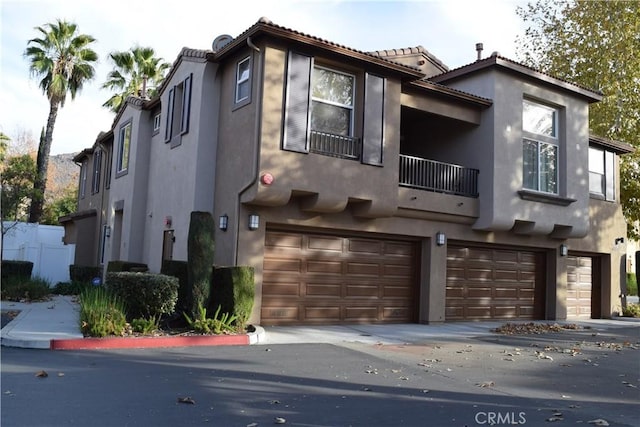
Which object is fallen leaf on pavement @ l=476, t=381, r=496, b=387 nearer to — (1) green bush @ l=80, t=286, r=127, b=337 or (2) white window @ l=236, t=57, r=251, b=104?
(1) green bush @ l=80, t=286, r=127, b=337

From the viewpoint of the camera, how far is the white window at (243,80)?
41.7 ft

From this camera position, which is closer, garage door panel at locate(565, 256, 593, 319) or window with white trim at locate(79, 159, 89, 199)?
garage door panel at locate(565, 256, 593, 319)

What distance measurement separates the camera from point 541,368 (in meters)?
9.34

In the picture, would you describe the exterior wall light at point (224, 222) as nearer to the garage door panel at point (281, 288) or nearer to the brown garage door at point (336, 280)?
the brown garage door at point (336, 280)

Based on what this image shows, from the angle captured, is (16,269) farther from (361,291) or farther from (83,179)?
(361,291)

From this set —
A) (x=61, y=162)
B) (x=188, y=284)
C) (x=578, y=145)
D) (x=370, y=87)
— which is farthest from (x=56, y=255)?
(x=61, y=162)

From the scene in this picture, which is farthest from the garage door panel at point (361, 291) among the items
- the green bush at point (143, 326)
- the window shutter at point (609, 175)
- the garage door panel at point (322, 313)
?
the window shutter at point (609, 175)

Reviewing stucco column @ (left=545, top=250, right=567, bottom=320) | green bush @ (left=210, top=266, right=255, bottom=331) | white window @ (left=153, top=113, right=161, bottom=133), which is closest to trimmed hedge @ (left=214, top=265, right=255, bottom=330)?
green bush @ (left=210, top=266, right=255, bottom=331)

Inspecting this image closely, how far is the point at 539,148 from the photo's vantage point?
55.8 ft

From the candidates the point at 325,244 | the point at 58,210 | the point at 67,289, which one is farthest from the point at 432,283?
the point at 58,210

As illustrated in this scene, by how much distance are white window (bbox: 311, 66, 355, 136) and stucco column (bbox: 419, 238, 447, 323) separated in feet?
13.6

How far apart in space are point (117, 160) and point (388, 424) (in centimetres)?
1677

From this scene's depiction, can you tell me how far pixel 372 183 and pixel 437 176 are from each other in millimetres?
2960

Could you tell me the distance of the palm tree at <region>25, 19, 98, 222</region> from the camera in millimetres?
27266
